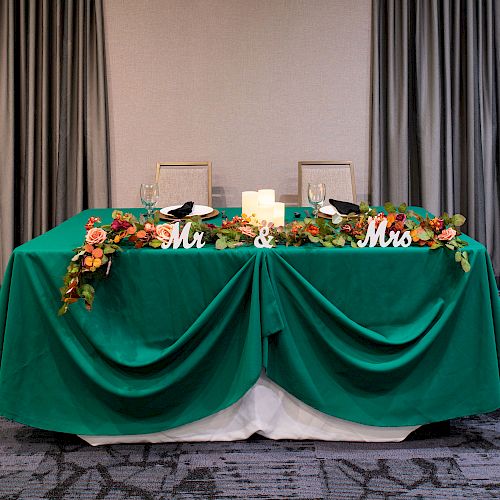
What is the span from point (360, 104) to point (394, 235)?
7.26 feet

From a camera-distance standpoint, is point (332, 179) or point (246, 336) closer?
point (246, 336)

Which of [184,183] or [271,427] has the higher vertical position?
[184,183]

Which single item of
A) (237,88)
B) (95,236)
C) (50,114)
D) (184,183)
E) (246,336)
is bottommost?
(246,336)

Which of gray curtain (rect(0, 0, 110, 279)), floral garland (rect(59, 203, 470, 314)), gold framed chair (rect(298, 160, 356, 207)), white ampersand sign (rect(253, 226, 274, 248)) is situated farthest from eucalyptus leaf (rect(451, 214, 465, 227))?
gray curtain (rect(0, 0, 110, 279))

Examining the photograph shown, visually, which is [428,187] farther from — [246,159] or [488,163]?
[246,159]

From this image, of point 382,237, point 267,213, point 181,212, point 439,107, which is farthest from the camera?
point 439,107

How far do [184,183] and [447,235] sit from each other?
1914mm

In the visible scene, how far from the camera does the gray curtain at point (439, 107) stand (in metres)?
4.10

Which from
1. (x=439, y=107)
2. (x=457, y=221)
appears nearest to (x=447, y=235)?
(x=457, y=221)

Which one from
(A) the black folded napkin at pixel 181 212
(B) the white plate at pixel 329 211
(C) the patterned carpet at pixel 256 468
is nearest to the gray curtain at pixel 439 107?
(B) the white plate at pixel 329 211

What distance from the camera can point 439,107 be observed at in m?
4.15

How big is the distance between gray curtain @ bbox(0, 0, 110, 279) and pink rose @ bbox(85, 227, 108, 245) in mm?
2151

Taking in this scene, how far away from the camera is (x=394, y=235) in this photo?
7.23 ft

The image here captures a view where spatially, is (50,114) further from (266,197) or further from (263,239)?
(263,239)
